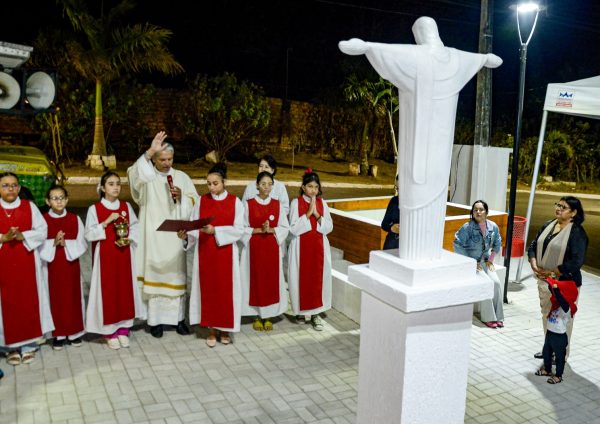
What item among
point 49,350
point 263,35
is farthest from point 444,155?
point 263,35

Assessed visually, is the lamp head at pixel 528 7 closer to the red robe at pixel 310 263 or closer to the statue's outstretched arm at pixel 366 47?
the red robe at pixel 310 263

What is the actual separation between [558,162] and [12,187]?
24475 millimetres

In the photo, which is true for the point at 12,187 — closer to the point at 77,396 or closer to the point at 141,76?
the point at 77,396

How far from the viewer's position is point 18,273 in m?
5.38

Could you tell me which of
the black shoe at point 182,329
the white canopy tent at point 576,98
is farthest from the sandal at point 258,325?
the white canopy tent at point 576,98

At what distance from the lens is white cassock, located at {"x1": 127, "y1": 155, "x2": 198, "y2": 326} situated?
6.18 m

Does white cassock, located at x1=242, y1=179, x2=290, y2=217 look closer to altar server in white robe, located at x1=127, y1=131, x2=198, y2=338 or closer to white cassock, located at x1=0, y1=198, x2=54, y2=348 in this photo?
altar server in white robe, located at x1=127, y1=131, x2=198, y2=338

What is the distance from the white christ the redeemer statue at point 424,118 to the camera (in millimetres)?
3201

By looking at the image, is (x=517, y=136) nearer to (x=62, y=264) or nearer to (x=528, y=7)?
(x=528, y=7)

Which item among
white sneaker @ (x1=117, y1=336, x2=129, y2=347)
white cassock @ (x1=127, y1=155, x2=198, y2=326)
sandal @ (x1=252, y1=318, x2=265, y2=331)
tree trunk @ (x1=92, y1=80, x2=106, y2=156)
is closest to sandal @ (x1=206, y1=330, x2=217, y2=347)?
white cassock @ (x1=127, y1=155, x2=198, y2=326)

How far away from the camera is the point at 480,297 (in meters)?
3.33

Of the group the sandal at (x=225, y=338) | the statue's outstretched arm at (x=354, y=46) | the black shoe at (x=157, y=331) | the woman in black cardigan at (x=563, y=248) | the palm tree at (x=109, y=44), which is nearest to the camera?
the statue's outstretched arm at (x=354, y=46)

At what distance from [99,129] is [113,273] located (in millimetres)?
14556

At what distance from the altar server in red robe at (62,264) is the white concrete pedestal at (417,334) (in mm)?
3366
